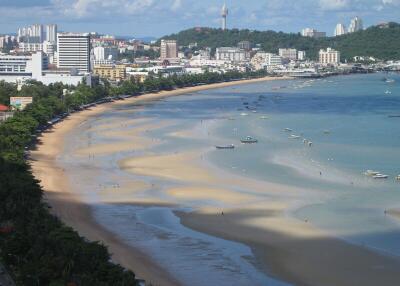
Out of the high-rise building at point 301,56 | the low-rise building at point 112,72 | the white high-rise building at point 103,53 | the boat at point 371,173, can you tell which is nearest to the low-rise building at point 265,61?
the high-rise building at point 301,56

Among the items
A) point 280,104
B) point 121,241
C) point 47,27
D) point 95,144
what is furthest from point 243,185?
point 47,27

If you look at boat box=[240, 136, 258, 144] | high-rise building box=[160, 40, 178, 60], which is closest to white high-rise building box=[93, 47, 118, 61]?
high-rise building box=[160, 40, 178, 60]

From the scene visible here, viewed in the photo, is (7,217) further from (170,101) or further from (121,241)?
(170,101)

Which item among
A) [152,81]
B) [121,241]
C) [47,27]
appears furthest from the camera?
[47,27]

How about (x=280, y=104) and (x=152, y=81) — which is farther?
(x=152, y=81)

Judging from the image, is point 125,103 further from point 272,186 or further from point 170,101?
point 272,186

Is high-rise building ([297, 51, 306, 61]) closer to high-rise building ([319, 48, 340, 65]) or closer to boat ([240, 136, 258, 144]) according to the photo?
high-rise building ([319, 48, 340, 65])

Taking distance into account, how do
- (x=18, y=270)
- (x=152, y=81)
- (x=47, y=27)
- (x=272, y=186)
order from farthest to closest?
1. (x=47, y=27)
2. (x=152, y=81)
3. (x=272, y=186)
4. (x=18, y=270)

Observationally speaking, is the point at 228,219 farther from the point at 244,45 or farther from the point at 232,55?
the point at 244,45
